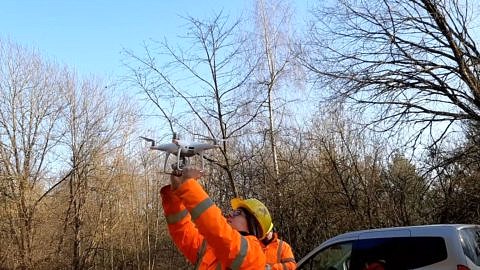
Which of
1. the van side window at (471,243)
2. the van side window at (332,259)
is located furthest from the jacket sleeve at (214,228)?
the van side window at (332,259)

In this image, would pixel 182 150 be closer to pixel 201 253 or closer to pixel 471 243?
pixel 201 253

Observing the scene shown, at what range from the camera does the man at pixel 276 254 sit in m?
3.61

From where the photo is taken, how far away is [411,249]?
20.9 ft

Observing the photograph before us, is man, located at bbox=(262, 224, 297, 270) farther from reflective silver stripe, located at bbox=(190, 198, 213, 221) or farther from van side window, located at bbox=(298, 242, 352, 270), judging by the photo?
van side window, located at bbox=(298, 242, 352, 270)

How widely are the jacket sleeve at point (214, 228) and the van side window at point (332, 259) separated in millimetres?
4848

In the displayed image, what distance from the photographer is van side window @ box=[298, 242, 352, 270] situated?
7020mm

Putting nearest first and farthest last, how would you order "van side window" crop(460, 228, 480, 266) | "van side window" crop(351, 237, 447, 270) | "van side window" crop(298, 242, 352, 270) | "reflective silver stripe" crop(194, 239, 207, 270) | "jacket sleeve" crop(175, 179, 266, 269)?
"jacket sleeve" crop(175, 179, 266, 269), "reflective silver stripe" crop(194, 239, 207, 270), "van side window" crop(460, 228, 480, 266), "van side window" crop(351, 237, 447, 270), "van side window" crop(298, 242, 352, 270)

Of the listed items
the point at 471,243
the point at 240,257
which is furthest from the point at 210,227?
the point at 471,243

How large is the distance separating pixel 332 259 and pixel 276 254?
12.3 ft

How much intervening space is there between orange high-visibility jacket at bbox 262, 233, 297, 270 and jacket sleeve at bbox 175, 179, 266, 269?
1234 millimetres

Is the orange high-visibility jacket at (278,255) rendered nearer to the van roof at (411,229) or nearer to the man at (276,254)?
the man at (276,254)

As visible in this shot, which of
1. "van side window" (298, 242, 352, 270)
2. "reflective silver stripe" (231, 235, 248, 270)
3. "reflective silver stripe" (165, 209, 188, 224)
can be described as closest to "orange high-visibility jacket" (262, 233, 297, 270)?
"reflective silver stripe" (165, 209, 188, 224)

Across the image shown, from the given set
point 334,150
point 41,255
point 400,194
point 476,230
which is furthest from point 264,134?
point 41,255

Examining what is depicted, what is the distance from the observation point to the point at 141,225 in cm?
2742
